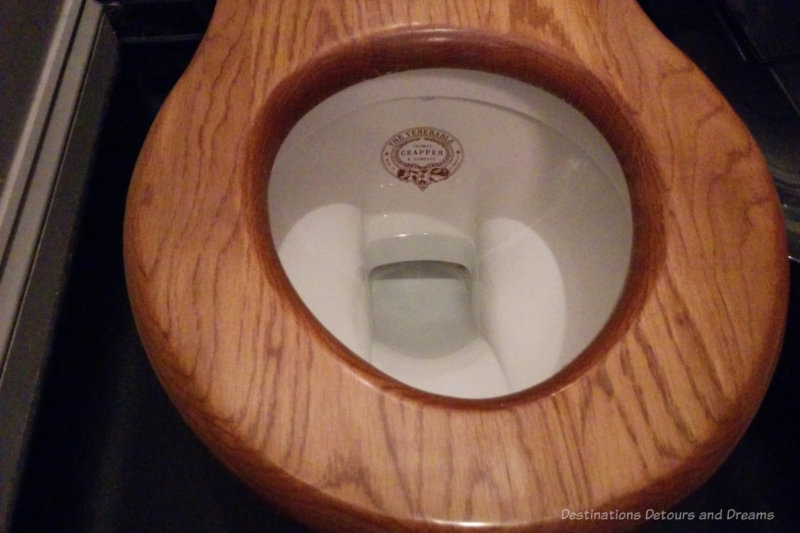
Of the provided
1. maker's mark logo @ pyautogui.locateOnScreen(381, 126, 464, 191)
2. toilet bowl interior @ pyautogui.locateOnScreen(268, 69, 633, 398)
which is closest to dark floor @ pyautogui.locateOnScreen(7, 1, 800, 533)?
toilet bowl interior @ pyautogui.locateOnScreen(268, 69, 633, 398)

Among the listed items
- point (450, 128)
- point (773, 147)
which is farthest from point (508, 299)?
point (773, 147)

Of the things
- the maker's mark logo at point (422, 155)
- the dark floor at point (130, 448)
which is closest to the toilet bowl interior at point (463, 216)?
the maker's mark logo at point (422, 155)

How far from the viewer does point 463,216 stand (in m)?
0.67

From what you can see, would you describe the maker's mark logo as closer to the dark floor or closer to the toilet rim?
the toilet rim

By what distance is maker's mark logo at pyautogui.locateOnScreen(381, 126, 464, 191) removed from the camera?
1.89 ft

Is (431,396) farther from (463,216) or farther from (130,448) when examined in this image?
(130,448)

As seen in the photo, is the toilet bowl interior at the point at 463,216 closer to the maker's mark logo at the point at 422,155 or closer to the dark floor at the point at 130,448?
the maker's mark logo at the point at 422,155

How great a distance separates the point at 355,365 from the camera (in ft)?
1.14

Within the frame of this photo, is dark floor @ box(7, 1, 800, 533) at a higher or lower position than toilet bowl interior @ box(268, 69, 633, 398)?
lower

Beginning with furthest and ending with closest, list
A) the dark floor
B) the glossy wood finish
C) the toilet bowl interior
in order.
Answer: the dark floor, the toilet bowl interior, the glossy wood finish

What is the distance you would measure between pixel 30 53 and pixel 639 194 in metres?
0.59

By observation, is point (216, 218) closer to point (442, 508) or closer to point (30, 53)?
point (442, 508)

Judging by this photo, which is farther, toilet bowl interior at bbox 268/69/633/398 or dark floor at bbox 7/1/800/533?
dark floor at bbox 7/1/800/533

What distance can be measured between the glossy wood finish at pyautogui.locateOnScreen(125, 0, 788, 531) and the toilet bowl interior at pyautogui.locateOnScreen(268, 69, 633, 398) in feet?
0.19
